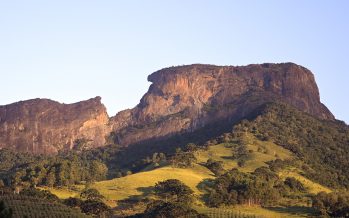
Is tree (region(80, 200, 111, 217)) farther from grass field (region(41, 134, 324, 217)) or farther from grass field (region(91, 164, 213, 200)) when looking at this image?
grass field (region(91, 164, 213, 200))

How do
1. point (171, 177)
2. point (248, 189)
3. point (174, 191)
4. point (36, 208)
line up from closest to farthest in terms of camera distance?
1. point (36, 208)
2. point (174, 191)
3. point (248, 189)
4. point (171, 177)

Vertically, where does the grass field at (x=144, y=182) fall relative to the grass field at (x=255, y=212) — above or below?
above

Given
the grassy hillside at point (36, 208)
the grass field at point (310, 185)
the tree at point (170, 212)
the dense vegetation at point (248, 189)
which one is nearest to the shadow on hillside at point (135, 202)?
the tree at point (170, 212)

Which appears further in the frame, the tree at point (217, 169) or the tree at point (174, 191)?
the tree at point (217, 169)

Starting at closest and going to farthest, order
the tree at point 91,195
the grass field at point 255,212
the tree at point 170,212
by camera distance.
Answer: the tree at point 170,212, the grass field at point 255,212, the tree at point 91,195

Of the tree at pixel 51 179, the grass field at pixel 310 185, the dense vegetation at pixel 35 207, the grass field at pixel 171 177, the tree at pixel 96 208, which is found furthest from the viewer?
the grass field at pixel 310 185

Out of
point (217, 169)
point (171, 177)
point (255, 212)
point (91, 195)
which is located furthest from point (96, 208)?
point (217, 169)

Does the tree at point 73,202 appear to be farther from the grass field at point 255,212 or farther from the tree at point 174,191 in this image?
the grass field at point 255,212

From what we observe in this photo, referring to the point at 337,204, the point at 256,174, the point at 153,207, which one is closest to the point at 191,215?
the point at 153,207

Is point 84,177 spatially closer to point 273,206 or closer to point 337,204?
point 273,206

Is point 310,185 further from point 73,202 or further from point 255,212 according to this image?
point 73,202

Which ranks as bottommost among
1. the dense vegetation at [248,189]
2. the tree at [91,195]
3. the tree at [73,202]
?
the tree at [73,202]

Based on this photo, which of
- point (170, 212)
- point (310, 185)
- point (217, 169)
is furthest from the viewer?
point (217, 169)

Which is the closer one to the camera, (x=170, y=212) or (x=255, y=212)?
(x=170, y=212)
